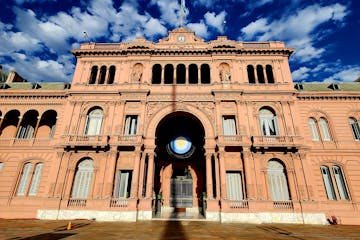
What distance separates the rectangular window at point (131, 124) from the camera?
799 inches

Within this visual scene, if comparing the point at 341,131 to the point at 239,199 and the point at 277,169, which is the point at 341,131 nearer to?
the point at 277,169

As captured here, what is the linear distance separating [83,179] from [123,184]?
3969mm

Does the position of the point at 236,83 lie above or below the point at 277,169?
above

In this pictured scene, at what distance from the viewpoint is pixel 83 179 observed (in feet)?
61.6

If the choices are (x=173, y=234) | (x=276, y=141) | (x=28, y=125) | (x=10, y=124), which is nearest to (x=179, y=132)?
(x=276, y=141)

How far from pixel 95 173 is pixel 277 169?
17425 mm

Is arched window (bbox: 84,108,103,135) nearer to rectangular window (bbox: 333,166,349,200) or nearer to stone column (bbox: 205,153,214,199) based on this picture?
stone column (bbox: 205,153,214,199)

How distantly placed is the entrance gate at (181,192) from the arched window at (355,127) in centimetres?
1839

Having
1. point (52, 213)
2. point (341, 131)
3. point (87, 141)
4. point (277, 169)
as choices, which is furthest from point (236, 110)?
point (52, 213)

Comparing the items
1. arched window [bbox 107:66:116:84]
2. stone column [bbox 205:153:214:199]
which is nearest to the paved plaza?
stone column [bbox 205:153:214:199]

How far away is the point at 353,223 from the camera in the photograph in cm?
1712

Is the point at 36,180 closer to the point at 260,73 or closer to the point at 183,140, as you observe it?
the point at 183,140

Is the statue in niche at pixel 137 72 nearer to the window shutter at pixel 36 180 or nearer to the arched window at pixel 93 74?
the arched window at pixel 93 74

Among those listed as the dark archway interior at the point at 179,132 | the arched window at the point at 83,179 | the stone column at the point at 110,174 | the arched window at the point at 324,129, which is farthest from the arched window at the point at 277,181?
the arched window at the point at 83,179
